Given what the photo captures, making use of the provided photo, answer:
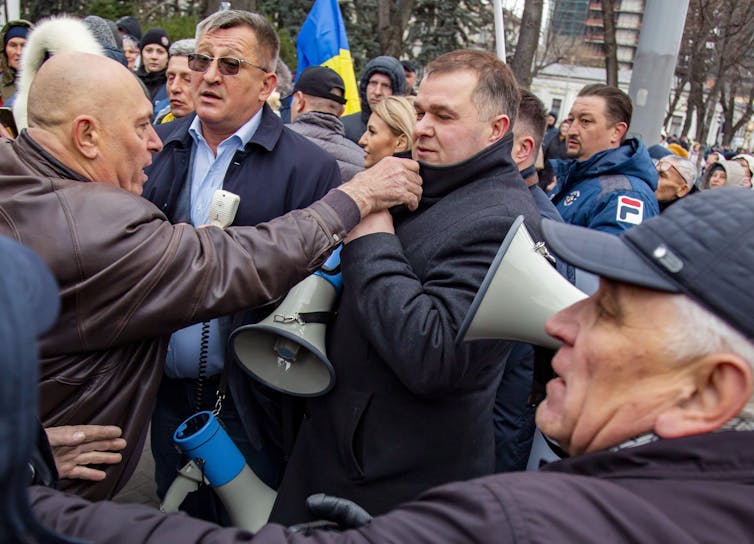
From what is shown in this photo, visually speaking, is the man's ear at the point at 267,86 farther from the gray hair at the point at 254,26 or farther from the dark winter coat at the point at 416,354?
the dark winter coat at the point at 416,354

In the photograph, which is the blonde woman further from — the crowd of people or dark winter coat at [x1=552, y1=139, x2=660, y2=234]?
dark winter coat at [x1=552, y1=139, x2=660, y2=234]

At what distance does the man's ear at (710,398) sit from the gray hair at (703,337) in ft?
0.04

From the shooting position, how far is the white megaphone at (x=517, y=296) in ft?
5.47

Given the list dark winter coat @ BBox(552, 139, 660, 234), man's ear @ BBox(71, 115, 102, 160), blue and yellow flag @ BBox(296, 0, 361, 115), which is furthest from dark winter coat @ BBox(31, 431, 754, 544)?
blue and yellow flag @ BBox(296, 0, 361, 115)

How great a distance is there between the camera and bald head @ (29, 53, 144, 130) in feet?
5.50

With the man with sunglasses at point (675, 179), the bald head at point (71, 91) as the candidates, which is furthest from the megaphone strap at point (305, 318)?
the man with sunglasses at point (675, 179)

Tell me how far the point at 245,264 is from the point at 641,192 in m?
2.92

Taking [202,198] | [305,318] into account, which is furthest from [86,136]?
[202,198]

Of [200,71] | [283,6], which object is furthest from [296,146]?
[283,6]

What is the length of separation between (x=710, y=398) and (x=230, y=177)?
2.05m

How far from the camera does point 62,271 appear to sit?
1.50m

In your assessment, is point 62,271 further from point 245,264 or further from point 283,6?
point 283,6

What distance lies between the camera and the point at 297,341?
6.99 ft

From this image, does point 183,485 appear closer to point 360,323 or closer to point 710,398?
point 360,323
